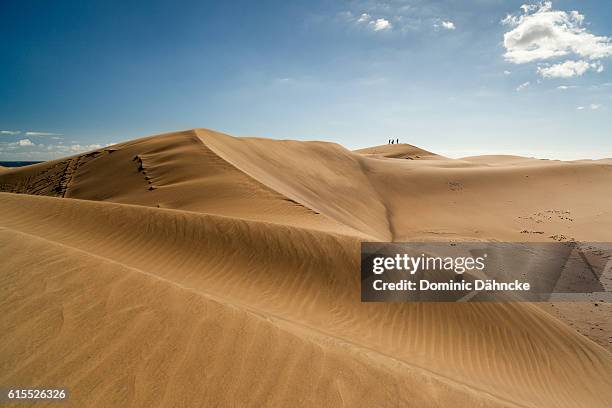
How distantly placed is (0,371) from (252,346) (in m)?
2.18

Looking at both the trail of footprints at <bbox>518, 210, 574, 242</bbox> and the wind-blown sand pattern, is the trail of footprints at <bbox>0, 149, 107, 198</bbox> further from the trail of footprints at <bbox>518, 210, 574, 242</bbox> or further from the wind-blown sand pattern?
the trail of footprints at <bbox>518, 210, 574, 242</bbox>

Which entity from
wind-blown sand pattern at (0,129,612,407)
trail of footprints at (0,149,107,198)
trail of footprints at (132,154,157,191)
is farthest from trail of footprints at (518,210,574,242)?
trail of footprints at (0,149,107,198)

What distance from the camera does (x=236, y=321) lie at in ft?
12.1

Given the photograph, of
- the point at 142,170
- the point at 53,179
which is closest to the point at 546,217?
the point at 142,170

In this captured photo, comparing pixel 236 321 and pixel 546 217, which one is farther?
pixel 546 217

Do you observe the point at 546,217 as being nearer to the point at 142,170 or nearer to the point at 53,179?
the point at 142,170

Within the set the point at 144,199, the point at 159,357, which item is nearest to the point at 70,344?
the point at 159,357

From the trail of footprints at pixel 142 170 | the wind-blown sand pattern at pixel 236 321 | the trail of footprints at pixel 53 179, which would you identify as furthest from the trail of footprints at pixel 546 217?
the trail of footprints at pixel 53 179

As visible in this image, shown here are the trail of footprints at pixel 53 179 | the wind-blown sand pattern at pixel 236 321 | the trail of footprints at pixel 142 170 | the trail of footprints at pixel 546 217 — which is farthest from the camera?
the trail of footprints at pixel 53 179

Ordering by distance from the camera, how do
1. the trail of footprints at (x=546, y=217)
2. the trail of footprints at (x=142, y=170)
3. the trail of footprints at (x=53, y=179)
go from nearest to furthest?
the trail of footprints at (x=142, y=170) → the trail of footprints at (x=546, y=217) → the trail of footprints at (x=53, y=179)

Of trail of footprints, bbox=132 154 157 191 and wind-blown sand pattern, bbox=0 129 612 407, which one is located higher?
trail of footprints, bbox=132 154 157 191

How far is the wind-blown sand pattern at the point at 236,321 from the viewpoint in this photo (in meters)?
2.99

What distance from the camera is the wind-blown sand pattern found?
2986mm

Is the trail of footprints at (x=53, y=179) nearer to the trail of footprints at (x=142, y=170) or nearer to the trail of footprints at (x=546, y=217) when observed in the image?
the trail of footprints at (x=142, y=170)
